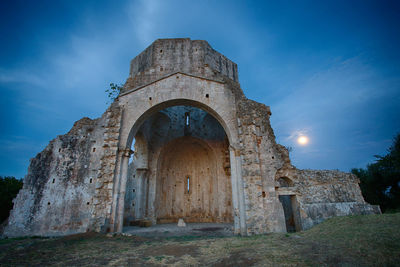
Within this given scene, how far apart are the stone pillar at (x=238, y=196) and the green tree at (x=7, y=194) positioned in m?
14.8

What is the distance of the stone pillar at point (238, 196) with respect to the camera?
959 centimetres

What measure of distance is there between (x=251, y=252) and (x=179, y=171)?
14.0 m

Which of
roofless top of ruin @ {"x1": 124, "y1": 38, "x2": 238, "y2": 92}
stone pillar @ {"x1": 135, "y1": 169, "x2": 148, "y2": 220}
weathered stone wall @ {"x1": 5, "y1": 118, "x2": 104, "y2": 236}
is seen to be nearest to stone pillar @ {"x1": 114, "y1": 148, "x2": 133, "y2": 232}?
weathered stone wall @ {"x1": 5, "y1": 118, "x2": 104, "y2": 236}

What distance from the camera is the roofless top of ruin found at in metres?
13.9

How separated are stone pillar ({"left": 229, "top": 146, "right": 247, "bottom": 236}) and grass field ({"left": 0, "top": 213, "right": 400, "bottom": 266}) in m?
3.05

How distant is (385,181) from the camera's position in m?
17.7

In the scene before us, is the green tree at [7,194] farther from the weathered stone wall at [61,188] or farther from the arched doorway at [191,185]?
the arched doorway at [191,185]

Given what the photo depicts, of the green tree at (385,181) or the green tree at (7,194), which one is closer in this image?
the green tree at (7,194)

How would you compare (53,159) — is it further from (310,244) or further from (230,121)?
(310,244)

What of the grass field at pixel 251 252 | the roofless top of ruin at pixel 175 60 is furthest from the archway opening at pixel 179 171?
the grass field at pixel 251 252

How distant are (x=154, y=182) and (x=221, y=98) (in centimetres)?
941

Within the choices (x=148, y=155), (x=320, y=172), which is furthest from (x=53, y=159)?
(x=320, y=172)

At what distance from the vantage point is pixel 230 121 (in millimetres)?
11148

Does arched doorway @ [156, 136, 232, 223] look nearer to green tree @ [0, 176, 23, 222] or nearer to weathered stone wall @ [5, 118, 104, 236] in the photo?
weathered stone wall @ [5, 118, 104, 236]
